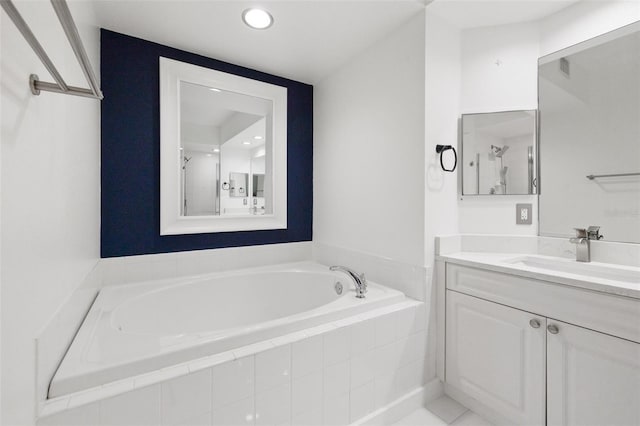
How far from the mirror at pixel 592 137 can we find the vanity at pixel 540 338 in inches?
10.6

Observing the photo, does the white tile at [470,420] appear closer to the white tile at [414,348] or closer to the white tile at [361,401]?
the white tile at [414,348]

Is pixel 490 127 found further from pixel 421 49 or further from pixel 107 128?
pixel 107 128

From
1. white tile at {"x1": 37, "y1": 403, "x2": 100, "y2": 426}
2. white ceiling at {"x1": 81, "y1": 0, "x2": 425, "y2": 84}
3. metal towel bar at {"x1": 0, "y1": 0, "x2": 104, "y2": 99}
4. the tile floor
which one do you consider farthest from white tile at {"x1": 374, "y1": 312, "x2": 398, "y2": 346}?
white ceiling at {"x1": 81, "y1": 0, "x2": 425, "y2": 84}

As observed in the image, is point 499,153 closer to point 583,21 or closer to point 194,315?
point 583,21

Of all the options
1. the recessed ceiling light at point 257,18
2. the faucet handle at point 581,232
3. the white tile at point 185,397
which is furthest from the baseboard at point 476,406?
the recessed ceiling light at point 257,18

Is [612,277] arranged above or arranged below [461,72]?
below

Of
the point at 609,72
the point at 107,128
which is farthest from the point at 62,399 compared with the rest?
the point at 609,72

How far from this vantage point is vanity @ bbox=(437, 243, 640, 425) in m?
1.10

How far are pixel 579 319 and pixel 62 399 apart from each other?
1.88 metres

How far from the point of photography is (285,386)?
3.92 ft

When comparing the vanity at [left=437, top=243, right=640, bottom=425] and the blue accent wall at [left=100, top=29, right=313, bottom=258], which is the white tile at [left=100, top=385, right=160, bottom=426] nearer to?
the blue accent wall at [left=100, top=29, right=313, bottom=258]

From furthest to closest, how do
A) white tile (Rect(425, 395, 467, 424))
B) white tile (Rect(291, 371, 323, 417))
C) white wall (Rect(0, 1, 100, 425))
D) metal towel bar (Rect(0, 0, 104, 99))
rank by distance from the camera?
white tile (Rect(425, 395, 467, 424)) → white tile (Rect(291, 371, 323, 417)) → white wall (Rect(0, 1, 100, 425)) → metal towel bar (Rect(0, 0, 104, 99))

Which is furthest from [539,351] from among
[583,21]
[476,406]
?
[583,21]

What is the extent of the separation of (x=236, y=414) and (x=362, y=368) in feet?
2.05
